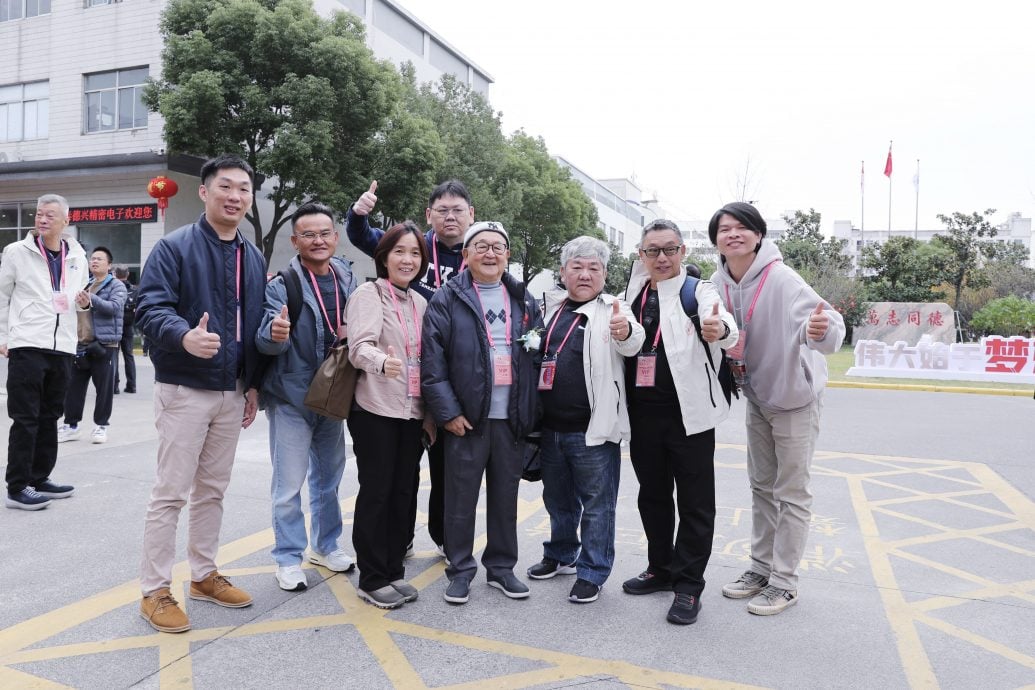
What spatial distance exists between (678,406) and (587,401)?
434 millimetres

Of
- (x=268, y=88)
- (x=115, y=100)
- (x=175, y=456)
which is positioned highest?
(x=115, y=100)

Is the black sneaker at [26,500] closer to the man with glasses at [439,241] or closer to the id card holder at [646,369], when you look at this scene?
the man with glasses at [439,241]

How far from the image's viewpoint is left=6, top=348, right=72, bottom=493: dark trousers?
15.4ft

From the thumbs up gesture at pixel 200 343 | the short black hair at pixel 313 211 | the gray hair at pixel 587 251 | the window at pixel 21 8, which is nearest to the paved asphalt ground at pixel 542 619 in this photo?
the thumbs up gesture at pixel 200 343

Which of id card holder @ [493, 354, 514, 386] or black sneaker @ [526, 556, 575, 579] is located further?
black sneaker @ [526, 556, 575, 579]

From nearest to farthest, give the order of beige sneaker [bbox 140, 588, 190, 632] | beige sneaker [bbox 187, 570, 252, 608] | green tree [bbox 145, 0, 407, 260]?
1. beige sneaker [bbox 140, 588, 190, 632]
2. beige sneaker [bbox 187, 570, 252, 608]
3. green tree [bbox 145, 0, 407, 260]

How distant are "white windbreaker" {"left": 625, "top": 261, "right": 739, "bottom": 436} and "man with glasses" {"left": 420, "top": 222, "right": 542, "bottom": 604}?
2.12 ft

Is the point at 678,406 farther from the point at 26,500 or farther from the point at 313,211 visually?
the point at 26,500

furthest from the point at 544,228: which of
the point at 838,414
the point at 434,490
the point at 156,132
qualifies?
the point at 434,490

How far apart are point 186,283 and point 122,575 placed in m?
1.63

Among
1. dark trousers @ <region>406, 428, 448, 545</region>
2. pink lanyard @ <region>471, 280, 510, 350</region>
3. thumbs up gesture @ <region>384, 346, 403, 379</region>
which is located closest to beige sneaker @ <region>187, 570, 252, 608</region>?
dark trousers @ <region>406, 428, 448, 545</region>

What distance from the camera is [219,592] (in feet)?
10.9

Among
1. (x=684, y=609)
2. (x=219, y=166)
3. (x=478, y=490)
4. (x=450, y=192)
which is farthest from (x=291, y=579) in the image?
(x=450, y=192)

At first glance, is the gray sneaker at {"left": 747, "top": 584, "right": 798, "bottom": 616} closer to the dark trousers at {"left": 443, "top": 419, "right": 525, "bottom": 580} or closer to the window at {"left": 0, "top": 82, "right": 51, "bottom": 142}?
the dark trousers at {"left": 443, "top": 419, "right": 525, "bottom": 580}
